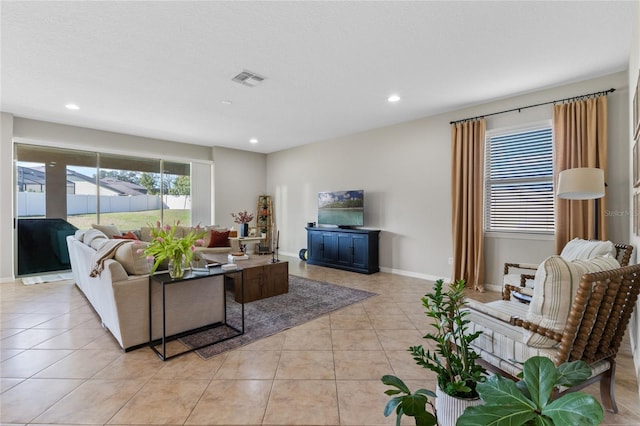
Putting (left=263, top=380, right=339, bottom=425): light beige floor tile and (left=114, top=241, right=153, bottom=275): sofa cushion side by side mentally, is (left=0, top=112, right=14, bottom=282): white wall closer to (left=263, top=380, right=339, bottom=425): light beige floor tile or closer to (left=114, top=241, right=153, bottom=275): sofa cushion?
(left=114, top=241, right=153, bottom=275): sofa cushion

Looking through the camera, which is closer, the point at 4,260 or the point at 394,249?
the point at 4,260

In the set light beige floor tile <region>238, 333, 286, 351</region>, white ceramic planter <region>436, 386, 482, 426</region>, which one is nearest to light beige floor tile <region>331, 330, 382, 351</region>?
light beige floor tile <region>238, 333, 286, 351</region>

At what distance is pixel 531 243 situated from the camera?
4.12 m

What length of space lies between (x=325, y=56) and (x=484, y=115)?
9.20ft

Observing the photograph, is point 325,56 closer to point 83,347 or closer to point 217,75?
point 217,75

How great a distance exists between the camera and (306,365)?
93.2 inches

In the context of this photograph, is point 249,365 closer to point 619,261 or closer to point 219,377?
point 219,377

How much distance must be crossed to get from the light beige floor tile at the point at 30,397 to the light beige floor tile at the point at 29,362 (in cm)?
19

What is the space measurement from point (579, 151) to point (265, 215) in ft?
21.6

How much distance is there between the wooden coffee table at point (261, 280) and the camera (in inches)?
156

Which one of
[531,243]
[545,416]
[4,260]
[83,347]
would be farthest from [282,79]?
[4,260]

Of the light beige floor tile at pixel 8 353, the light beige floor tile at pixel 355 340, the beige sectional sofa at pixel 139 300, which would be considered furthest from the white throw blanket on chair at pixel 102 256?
the light beige floor tile at pixel 355 340

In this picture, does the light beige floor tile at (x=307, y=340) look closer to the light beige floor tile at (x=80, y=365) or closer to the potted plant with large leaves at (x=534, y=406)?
the light beige floor tile at (x=80, y=365)

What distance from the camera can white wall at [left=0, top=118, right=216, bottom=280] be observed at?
492cm
